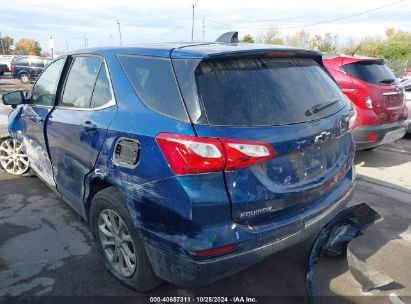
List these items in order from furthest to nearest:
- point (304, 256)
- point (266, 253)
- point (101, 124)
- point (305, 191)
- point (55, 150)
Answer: point (55, 150) → point (304, 256) → point (101, 124) → point (305, 191) → point (266, 253)

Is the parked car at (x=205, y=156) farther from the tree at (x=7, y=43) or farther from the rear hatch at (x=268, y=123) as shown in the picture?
the tree at (x=7, y=43)

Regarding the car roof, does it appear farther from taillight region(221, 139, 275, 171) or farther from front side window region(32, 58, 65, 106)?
front side window region(32, 58, 65, 106)

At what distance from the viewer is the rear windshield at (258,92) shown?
7.01ft

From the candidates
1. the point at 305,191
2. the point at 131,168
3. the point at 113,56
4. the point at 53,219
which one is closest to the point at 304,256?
the point at 305,191

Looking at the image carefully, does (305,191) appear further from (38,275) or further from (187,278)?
(38,275)

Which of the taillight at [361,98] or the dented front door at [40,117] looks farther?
the taillight at [361,98]

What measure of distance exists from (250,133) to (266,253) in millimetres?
751

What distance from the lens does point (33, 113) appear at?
12.9 feet

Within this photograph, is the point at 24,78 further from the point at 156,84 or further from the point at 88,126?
the point at 156,84

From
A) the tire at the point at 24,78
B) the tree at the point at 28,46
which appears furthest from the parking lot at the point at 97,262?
the tree at the point at 28,46

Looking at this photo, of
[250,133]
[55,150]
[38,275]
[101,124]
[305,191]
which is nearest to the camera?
[250,133]

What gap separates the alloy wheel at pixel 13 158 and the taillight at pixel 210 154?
360 cm

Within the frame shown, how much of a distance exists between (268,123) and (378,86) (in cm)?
397

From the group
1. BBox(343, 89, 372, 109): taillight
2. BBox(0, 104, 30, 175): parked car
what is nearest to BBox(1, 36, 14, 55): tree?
BBox(0, 104, 30, 175): parked car
